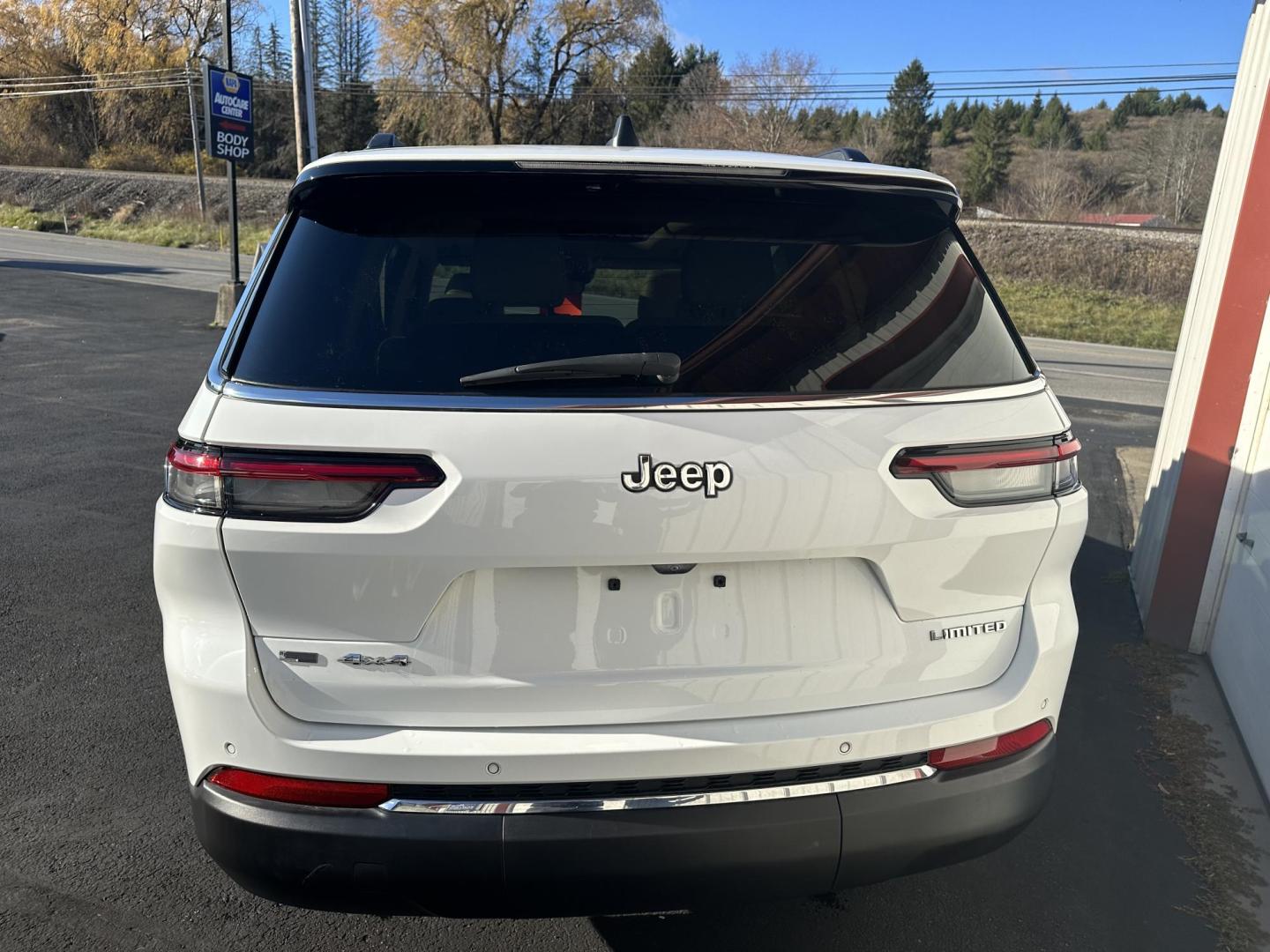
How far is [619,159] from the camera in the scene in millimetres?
2121

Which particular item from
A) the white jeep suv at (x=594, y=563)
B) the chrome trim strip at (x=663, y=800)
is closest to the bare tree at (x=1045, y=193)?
the white jeep suv at (x=594, y=563)

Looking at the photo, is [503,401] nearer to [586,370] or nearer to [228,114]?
[586,370]

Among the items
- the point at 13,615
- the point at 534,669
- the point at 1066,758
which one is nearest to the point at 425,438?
the point at 534,669

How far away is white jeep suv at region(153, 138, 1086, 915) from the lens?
1797mm

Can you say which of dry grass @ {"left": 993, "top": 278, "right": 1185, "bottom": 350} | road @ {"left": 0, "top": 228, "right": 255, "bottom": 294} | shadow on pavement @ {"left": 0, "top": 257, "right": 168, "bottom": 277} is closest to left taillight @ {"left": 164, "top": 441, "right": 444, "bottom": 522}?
dry grass @ {"left": 993, "top": 278, "right": 1185, "bottom": 350}

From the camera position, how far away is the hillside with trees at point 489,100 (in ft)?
Result: 138

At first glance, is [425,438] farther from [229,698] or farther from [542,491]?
[229,698]

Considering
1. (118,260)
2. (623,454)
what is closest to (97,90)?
(118,260)

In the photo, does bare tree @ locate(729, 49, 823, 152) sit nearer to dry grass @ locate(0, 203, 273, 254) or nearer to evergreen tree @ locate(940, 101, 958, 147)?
dry grass @ locate(0, 203, 273, 254)

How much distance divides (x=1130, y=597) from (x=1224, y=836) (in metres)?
2.11

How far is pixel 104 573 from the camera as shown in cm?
487

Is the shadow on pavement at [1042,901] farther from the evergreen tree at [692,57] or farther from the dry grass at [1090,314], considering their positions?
the evergreen tree at [692,57]

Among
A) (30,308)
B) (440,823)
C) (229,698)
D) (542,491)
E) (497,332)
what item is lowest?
(30,308)

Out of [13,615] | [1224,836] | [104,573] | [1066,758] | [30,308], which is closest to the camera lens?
[1224,836]
